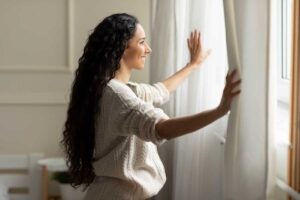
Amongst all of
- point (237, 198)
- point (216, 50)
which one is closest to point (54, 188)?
point (216, 50)

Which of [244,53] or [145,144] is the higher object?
[244,53]

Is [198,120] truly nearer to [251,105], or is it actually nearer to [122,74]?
[251,105]

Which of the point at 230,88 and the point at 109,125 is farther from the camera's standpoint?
the point at 109,125

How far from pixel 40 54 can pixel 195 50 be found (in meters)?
1.22

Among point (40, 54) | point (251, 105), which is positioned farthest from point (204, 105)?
point (40, 54)

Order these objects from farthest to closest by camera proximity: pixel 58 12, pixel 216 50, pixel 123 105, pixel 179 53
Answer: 1. pixel 58 12
2. pixel 179 53
3. pixel 216 50
4. pixel 123 105

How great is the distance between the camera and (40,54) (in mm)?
2920

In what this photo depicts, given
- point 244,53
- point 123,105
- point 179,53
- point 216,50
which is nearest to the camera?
point 244,53

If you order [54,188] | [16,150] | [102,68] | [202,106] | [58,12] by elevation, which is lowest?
[54,188]

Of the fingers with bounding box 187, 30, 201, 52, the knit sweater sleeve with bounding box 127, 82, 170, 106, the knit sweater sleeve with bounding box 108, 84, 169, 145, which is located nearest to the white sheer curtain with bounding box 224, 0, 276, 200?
the knit sweater sleeve with bounding box 108, 84, 169, 145

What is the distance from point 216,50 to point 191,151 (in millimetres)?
369

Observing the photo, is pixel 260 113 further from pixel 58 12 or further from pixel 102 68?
pixel 58 12

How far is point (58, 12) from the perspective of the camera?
2.91m

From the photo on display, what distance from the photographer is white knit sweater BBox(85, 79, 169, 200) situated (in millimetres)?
1540
